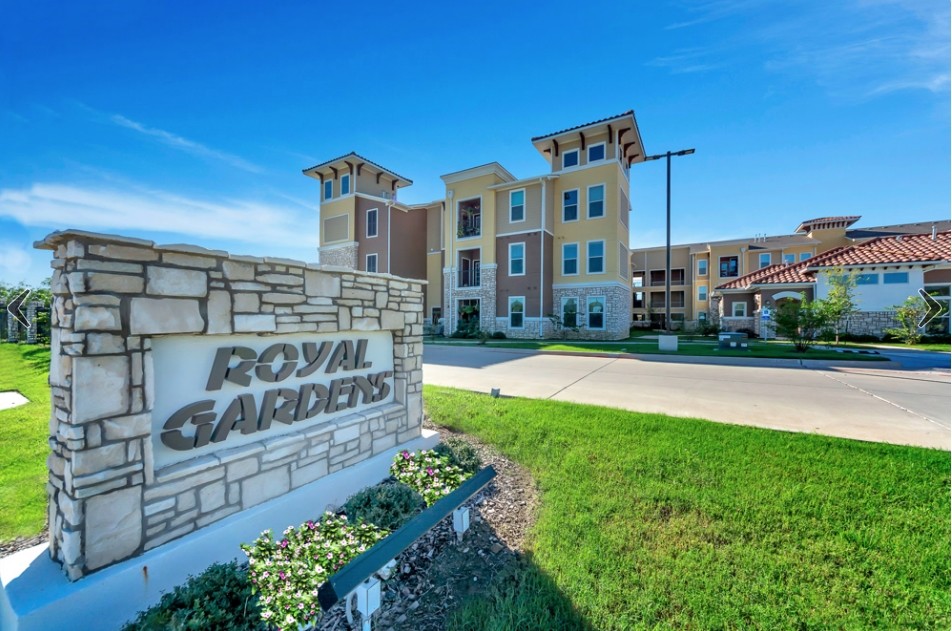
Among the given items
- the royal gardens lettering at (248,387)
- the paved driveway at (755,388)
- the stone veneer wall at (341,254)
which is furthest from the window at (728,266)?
the royal gardens lettering at (248,387)

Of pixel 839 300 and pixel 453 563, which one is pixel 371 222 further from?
pixel 453 563

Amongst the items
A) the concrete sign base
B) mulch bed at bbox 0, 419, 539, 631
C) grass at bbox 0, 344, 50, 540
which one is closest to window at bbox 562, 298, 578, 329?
mulch bed at bbox 0, 419, 539, 631

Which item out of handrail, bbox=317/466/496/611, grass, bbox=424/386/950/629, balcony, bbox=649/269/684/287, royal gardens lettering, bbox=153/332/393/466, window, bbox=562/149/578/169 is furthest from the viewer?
balcony, bbox=649/269/684/287

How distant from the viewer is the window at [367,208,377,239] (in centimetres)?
2873

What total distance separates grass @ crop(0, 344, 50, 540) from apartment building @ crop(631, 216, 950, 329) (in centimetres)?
3472

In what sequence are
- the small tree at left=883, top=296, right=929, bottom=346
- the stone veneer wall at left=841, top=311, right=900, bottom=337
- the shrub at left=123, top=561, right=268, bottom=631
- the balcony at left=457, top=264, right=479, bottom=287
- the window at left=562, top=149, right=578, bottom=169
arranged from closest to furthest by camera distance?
the shrub at left=123, top=561, right=268, bottom=631 → the small tree at left=883, top=296, right=929, bottom=346 → the stone veneer wall at left=841, top=311, right=900, bottom=337 → the window at left=562, top=149, right=578, bottom=169 → the balcony at left=457, top=264, right=479, bottom=287

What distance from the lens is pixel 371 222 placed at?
28875 mm

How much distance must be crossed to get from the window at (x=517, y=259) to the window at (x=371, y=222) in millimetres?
10866

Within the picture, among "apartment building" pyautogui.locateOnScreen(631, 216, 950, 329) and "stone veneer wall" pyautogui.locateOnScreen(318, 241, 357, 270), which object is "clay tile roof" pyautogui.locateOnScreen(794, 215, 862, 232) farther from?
"stone veneer wall" pyautogui.locateOnScreen(318, 241, 357, 270)

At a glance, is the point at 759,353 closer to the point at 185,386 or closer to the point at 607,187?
the point at 607,187

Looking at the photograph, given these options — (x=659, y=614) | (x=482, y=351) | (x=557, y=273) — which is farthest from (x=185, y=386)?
(x=557, y=273)

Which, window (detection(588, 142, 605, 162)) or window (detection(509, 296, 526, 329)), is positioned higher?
window (detection(588, 142, 605, 162))

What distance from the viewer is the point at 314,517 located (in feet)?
13.1

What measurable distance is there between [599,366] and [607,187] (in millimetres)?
13918
